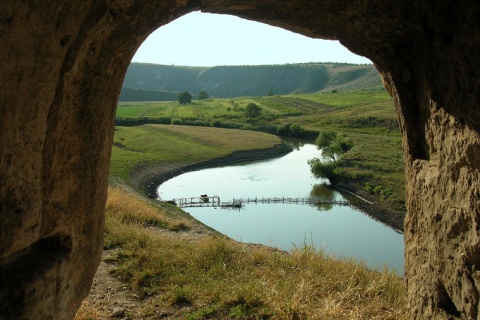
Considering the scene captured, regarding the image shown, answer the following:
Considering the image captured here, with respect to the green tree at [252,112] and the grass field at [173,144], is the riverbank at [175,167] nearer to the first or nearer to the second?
the grass field at [173,144]

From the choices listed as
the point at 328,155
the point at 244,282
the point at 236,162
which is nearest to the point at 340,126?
the point at 236,162

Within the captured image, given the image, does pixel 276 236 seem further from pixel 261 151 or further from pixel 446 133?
pixel 261 151

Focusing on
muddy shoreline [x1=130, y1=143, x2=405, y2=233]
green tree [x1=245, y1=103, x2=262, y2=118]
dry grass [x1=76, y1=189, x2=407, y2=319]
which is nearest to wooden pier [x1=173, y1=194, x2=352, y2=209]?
muddy shoreline [x1=130, y1=143, x2=405, y2=233]

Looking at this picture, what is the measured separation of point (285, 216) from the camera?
1158 inches

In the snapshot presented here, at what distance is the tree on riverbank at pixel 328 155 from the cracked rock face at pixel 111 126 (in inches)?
1337

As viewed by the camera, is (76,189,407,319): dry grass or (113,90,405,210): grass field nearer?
(76,189,407,319): dry grass

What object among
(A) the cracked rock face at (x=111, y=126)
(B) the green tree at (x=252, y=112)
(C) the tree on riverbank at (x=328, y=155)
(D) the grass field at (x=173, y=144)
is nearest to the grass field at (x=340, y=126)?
(D) the grass field at (x=173, y=144)

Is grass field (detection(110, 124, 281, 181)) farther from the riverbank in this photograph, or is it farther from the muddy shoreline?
the muddy shoreline

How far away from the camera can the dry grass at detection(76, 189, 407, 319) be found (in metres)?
6.53

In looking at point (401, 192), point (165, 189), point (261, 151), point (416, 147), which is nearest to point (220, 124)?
point (261, 151)

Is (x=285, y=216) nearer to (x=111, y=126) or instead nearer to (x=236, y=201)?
(x=236, y=201)

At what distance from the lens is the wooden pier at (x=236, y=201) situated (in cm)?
3172

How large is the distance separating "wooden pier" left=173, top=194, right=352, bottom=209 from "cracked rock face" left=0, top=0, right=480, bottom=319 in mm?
26942

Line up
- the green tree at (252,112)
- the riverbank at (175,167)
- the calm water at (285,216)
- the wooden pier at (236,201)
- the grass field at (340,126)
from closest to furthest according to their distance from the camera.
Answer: the calm water at (285,216) < the wooden pier at (236,201) < the grass field at (340,126) < the riverbank at (175,167) < the green tree at (252,112)
